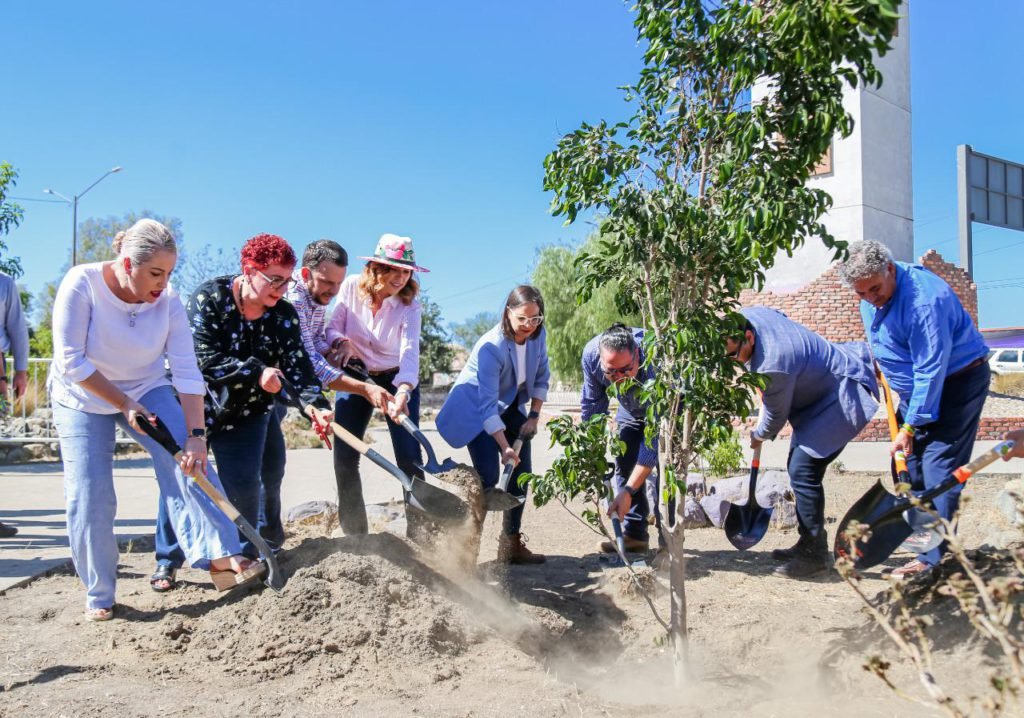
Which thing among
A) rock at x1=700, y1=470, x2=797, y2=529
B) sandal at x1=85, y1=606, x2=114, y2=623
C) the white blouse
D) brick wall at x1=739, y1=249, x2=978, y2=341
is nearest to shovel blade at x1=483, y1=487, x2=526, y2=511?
the white blouse

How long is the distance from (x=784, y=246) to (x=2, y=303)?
5150mm

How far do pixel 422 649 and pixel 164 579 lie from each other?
1.57m

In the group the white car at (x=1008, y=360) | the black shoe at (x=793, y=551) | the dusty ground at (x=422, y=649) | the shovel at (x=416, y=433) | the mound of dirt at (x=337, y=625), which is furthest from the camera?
the white car at (x=1008, y=360)

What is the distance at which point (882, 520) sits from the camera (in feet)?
12.5

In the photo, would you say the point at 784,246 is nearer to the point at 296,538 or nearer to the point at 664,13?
the point at 664,13

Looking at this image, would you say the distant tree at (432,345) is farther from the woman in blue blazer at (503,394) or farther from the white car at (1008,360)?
the woman in blue blazer at (503,394)

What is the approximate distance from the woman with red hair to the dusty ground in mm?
563

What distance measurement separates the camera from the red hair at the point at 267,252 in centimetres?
379

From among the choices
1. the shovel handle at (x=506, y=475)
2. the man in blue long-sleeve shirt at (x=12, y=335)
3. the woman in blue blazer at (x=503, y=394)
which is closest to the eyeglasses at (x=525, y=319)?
the woman in blue blazer at (x=503, y=394)

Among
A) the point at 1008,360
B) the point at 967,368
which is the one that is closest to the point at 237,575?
the point at 967,368

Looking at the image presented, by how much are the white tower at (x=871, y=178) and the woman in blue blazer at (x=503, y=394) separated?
42.5 feet

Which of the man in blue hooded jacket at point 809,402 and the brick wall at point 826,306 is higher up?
the brick wall at point 826,306

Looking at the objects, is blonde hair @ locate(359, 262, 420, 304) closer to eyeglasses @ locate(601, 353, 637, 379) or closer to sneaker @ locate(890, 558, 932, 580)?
eyeglasses @ locate(601, 353, 637, 379)

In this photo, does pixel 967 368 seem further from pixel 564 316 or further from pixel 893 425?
pixel 564 316
